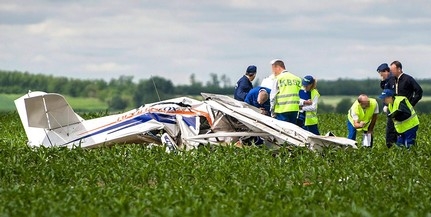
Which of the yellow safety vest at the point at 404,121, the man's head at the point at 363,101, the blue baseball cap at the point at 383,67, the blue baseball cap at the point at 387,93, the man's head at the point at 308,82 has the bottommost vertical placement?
the yellow safety vest at the point at 404,121

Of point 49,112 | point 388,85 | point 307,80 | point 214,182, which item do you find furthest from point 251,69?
point 214,182

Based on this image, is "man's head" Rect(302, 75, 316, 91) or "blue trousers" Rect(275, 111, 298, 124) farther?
"man's head" Rect(302, 75, 316, 91)

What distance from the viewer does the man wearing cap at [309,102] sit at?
77.4 ft

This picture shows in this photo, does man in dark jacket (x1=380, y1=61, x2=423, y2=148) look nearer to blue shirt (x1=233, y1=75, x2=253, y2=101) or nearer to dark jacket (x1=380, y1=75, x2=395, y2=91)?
dark jacket (x1=380, y1=75, x2=395, y2=91)

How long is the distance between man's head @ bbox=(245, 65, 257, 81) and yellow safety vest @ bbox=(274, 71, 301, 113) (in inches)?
92.6

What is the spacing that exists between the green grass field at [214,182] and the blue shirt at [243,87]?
4.38 metres

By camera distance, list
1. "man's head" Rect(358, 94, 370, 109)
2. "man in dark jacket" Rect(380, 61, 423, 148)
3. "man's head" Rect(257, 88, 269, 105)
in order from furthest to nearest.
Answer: "man's head" Rect(257, 88, 269, 105) < "man in dark jacket" Rect(380, 61, 423, 148) < "man's head" Rect(358, 94, 370, 109)

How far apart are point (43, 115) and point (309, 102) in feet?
17.0

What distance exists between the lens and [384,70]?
24.1 metres

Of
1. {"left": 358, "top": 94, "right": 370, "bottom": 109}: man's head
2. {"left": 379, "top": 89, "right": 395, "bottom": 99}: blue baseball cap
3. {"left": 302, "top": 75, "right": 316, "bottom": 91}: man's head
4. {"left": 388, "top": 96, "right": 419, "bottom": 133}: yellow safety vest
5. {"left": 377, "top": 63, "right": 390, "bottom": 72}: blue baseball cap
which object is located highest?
{"left": 377, "top": 63, "right": 390, "bottom": 72}: blue baseball cap

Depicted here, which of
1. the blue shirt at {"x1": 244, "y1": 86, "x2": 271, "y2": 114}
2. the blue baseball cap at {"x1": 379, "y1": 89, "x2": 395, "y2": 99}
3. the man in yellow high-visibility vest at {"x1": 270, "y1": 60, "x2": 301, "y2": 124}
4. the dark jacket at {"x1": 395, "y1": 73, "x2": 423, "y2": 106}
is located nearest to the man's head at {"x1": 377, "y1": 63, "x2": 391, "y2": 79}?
the dark jacket at {"x1": 395, "y1": 73, "x2": 423, "y2": 106}

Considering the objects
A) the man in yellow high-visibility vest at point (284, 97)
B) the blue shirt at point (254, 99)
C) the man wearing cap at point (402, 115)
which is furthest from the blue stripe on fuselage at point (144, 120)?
the man wearing cap at point (402, 115)

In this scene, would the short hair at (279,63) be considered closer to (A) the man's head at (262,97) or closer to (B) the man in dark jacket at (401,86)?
(A) the man's head at (262,97)

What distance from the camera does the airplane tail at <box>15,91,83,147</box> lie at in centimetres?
2281
